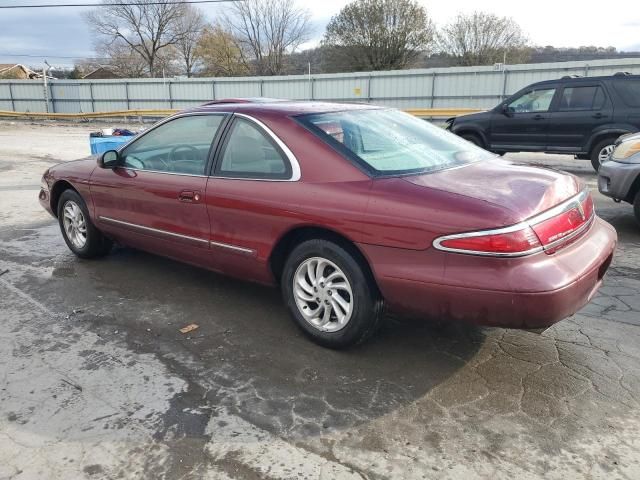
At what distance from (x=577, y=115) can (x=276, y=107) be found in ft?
28.4

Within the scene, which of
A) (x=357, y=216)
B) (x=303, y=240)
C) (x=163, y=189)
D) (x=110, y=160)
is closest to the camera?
(x=357, y=216)

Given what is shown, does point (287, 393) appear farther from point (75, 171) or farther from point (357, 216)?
point (75, 171)

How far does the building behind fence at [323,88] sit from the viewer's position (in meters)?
21.9

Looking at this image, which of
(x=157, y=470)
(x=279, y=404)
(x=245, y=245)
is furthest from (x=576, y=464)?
(x=245, y=245)

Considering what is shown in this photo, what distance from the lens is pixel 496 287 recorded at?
2689mm

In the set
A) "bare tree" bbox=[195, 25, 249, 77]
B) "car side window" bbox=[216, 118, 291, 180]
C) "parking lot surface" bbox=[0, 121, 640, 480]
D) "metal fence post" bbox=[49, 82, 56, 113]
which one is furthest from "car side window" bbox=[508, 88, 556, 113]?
"bare tree" bbox=[195, 25, 249, 77]

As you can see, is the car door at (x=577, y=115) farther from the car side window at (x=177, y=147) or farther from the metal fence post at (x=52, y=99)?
the metal fence post at (x=52, y=99)

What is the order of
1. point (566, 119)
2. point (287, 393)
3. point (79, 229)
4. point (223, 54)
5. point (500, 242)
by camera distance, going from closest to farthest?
point (500, 242) → point (287, 393) → point (79, 229) → point (566, 119) → point (223, 54)

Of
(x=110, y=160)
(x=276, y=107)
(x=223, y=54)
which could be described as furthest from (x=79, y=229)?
(x=223, y=54)

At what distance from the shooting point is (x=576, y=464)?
2355 millimetres

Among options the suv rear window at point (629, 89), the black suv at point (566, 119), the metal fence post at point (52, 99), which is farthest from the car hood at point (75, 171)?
the metal fence post at point (52, 99)

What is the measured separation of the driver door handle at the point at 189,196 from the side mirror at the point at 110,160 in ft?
3.24

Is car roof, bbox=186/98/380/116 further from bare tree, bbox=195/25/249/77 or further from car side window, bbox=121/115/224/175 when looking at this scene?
bare tree, bbox=195/25/249/77

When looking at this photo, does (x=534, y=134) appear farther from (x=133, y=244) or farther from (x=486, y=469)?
(x=486, y=469)
